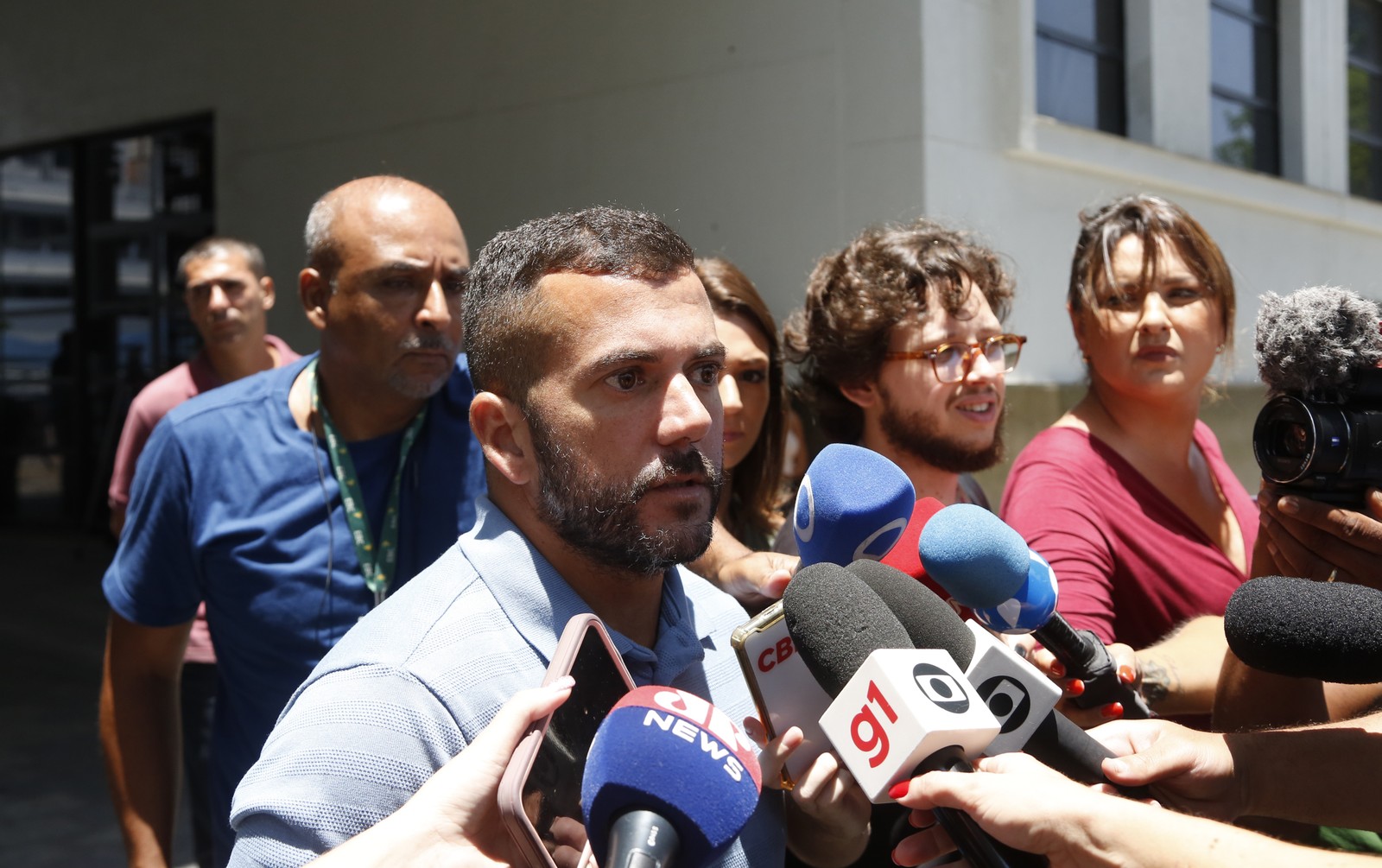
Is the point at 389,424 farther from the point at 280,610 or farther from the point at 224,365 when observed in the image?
the point at 224,365

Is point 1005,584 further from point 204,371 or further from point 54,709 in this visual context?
point 54,709

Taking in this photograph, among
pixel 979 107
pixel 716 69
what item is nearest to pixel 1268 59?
pixel 979 107

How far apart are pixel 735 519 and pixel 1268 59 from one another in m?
7.41

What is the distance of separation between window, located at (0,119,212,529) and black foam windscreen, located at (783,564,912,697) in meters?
8.93

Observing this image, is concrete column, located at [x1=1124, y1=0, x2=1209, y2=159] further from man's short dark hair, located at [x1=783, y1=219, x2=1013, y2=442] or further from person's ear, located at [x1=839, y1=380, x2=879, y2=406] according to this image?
person's ear, located at [x1=839, y1=380, x2=879, y2=406]

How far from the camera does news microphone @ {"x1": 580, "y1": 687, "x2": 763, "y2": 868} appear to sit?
1.08 m

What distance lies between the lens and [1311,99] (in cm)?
842

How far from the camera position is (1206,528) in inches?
100

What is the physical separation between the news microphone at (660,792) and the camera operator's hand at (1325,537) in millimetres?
990

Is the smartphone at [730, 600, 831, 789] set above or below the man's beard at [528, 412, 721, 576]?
below

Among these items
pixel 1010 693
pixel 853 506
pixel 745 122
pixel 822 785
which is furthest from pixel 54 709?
pixel 1010 693

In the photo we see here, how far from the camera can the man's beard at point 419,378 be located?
99.3 inches

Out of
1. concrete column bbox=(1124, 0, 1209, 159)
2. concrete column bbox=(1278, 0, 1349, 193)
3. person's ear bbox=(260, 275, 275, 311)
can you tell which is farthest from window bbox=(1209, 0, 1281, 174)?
person's ear bbox=(260, 275, 275, 311)

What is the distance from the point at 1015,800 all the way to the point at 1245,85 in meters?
8.36
